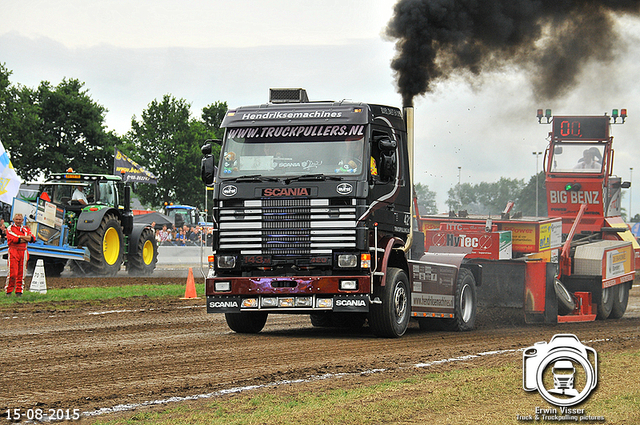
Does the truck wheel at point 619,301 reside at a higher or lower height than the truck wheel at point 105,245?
lower

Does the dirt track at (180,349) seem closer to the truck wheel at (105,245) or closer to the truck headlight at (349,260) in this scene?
the truck headlight at (349,260)

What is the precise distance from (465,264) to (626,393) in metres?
6.78

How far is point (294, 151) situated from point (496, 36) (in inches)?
274

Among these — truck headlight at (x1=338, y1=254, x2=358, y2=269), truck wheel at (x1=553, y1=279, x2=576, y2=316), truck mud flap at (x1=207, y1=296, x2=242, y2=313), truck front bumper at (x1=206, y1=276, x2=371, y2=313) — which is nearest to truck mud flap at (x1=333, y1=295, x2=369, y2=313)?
truck front bumper at (x1=206, y1=276, x2=371, y2=313)

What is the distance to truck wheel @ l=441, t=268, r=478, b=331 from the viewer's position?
43.2 feet

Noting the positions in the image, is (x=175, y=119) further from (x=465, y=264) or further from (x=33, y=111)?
(x=465, y=264)

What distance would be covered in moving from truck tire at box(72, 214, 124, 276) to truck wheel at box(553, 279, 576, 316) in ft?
41.5

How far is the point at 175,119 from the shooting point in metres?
65.2

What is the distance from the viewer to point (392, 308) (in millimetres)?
11344

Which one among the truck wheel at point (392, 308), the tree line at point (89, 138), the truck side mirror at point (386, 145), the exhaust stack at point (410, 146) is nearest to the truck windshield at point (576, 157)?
the exhaust stack at point (410, 146)

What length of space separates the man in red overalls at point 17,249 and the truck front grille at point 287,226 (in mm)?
7331

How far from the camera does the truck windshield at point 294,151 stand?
1092 cm

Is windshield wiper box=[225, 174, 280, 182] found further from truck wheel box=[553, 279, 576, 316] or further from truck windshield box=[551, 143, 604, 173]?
truck windshield box=[551, 143, 604, 173]

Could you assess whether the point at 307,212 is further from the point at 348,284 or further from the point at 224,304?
the point at 224,304
